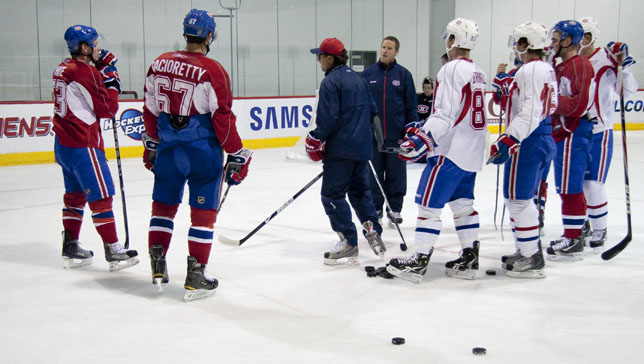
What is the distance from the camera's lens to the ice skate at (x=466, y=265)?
3.74 meters

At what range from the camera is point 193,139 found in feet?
10.6

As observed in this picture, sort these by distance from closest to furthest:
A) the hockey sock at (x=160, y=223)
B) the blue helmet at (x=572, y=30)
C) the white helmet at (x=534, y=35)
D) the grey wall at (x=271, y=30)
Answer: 1. the hockey sock at (x=160, y=223)
2. the white helmet at (x=534, y=35)
3. the blue helmet at (x=572, y=30)
4. the grey wall at (x=271, y=30)

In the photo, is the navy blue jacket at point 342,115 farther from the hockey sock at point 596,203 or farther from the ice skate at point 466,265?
the hockey sock at point 596,203

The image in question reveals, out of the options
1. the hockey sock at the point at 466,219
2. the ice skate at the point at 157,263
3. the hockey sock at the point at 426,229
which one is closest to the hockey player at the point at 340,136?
the hockey sock at the point at 426,229

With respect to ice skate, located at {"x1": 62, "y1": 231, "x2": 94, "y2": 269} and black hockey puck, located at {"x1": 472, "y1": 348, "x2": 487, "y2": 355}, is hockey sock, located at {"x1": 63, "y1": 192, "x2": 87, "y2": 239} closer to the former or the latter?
ice skate, located at {"x1": 62, "y1": 231, "x2": 94, "y2": 269}

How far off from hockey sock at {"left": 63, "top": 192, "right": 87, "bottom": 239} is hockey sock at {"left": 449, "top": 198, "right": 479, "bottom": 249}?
6.86 feet

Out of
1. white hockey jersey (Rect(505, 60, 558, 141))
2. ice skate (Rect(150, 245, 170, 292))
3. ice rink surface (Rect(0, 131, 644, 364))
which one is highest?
white hockey jersey (Rect(505, 60, 558, 141))

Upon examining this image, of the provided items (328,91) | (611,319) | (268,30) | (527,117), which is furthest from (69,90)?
(268,30)

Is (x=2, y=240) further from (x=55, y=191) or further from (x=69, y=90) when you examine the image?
(x=55, y=191)

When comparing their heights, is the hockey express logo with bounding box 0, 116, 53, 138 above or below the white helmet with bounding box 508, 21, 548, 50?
below

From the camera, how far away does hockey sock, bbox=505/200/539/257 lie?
371 centimetres

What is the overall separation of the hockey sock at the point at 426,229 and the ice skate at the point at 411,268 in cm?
5

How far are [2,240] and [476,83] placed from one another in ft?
10.7

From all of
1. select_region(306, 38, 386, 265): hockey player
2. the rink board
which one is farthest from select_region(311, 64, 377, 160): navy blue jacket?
the rink board
